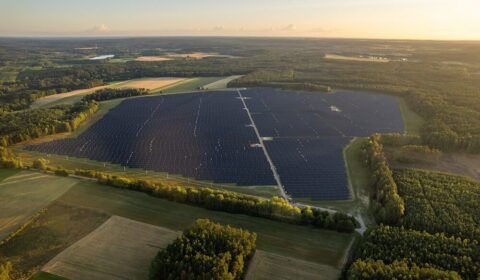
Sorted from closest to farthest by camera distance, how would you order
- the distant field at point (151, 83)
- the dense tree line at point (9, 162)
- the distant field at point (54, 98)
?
the dense tree line at point (9, 162)
the distant field at point (54, 98)
the distant field at point (151, 83)

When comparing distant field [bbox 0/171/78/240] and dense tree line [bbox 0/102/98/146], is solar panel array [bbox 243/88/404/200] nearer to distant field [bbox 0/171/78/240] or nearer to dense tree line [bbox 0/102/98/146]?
distant field [bbox 0/171/78/240]

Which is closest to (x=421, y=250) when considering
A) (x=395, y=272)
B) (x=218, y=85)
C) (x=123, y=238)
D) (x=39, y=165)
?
(x=395, y=272)

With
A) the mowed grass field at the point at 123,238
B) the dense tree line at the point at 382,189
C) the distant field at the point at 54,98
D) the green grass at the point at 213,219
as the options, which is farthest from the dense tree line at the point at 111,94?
the dense tree line at the point at 382,189

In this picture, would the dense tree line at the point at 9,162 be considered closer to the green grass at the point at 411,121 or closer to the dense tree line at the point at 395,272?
the dense tree line at the point at 395,272

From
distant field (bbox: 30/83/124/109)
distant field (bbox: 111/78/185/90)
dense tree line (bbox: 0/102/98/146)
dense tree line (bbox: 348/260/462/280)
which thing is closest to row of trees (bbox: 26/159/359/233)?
dense tree line (bbox: 348/260/462/280)

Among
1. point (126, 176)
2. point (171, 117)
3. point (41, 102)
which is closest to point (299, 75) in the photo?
point (171, 117)

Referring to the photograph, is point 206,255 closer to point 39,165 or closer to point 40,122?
point 39,165

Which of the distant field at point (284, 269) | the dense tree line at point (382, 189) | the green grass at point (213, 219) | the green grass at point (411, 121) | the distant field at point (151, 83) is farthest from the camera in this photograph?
the distant field at point (151, 83)
